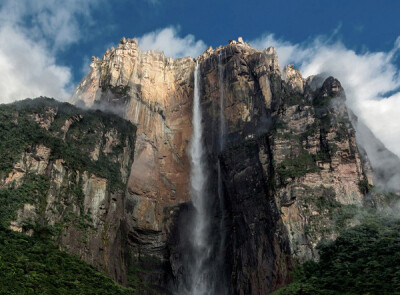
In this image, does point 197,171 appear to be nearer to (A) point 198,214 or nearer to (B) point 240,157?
(A) point 198,214

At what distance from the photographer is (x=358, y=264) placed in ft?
107

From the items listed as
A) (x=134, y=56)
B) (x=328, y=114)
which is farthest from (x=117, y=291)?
(x=134, y=56)

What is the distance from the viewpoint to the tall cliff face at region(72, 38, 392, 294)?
1615 inches

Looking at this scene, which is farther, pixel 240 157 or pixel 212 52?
pixel 212 52

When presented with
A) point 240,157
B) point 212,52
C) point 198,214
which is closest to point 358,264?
point 240,157

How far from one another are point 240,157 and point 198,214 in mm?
8797

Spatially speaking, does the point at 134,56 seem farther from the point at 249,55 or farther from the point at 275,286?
the point at 275,286

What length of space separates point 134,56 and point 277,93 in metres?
21.8

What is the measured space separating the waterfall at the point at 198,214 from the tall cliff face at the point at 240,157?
38.4 inches

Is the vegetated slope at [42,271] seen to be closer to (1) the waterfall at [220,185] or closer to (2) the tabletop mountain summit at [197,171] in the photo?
(2) the tabletop mountain summit at [197,171]

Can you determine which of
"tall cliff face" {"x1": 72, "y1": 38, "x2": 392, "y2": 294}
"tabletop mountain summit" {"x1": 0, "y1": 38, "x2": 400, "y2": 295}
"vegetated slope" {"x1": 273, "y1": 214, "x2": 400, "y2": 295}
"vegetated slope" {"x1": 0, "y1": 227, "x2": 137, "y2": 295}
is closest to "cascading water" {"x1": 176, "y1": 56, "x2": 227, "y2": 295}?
"tabletop mountain summit" {"x1": 0, "y1": 38, "x2": 400, "y2": 295}

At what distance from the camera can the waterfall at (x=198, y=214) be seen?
4584cm

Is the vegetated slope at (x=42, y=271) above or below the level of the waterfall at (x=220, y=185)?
below

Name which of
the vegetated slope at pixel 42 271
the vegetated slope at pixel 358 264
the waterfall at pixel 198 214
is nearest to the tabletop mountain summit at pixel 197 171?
the waterfall at pixel 198 214
